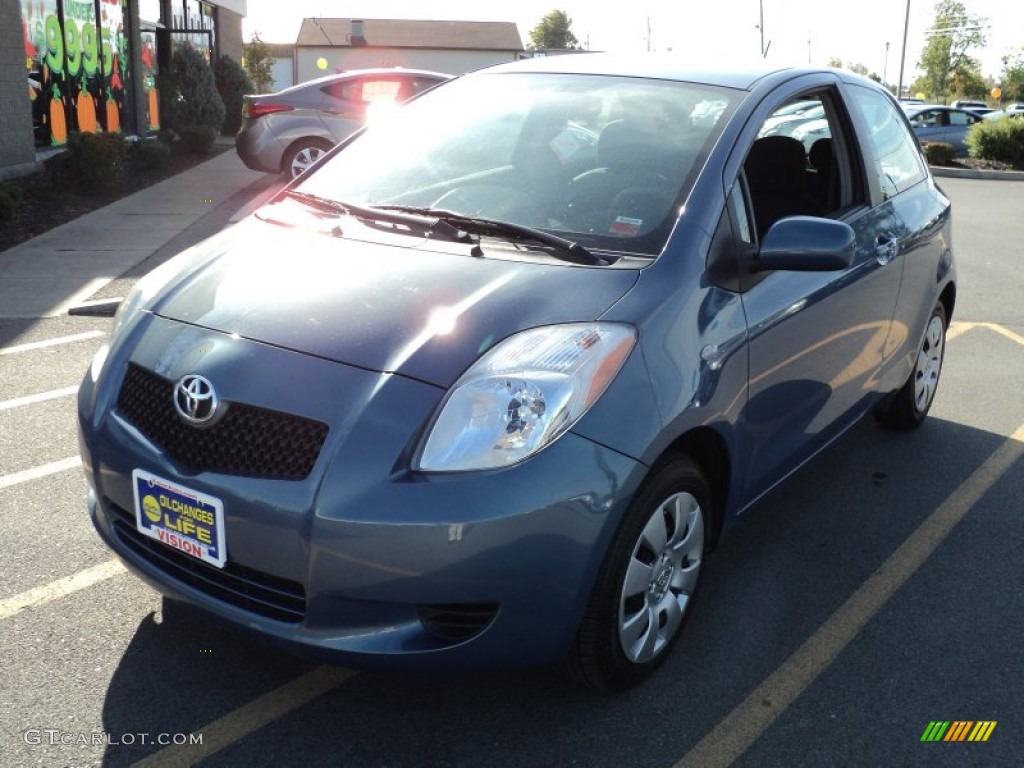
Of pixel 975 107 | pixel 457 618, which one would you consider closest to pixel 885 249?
pixel 457 618

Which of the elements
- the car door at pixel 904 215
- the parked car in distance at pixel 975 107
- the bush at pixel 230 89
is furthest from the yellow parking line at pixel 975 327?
the parked car in distance at pixel 975 107

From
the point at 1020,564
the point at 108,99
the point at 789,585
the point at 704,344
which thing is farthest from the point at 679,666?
the point at 108,99

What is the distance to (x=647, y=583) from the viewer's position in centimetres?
292

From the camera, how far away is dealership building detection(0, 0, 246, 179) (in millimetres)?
13039

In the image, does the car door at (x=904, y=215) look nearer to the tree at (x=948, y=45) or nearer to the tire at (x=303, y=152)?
the tire at (x=303, y=152)

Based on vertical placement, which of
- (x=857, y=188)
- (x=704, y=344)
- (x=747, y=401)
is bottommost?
(x=747, y=401)

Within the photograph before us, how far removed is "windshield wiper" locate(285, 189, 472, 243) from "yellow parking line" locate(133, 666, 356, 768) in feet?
4.42

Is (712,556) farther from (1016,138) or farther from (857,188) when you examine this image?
(1016,138)

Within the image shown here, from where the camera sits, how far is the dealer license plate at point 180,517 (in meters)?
2.63

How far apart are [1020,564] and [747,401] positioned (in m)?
1.54

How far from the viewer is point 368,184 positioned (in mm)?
3828

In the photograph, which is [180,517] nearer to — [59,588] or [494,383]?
[494,383]

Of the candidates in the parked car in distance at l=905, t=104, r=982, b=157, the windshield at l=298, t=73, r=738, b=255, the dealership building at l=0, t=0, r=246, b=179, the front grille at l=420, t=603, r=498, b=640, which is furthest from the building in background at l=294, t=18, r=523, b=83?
the front grille at l=420, t=603, r=498, b=640

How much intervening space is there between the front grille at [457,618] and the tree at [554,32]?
112174 mm
